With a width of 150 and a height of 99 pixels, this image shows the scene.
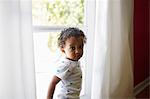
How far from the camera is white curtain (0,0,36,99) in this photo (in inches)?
57.0

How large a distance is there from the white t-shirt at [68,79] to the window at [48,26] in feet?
0.76

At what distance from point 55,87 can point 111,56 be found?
0.56 metres

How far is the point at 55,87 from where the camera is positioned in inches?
66.7

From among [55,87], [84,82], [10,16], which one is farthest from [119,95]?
[10,16]

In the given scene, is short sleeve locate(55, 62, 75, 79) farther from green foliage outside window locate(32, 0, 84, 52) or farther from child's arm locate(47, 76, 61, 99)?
green foliage outside window locate(32, 0, 84, 52)

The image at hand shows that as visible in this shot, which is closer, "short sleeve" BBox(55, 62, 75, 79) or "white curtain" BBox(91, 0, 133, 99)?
"short sleeve" BBox(55, 62, 75, 79)

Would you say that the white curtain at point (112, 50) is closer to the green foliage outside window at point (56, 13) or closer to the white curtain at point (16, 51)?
the green foliage outside window at point (56, 13)

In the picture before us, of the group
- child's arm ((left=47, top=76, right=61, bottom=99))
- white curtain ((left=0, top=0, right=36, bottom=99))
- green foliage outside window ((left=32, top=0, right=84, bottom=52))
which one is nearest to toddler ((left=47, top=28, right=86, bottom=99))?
child's arm ((left=47, top=76, right=61, bottom=99))

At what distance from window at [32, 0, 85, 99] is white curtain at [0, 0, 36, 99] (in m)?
0.33

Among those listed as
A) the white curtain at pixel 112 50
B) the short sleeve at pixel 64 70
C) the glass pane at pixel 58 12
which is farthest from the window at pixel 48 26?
the short sleeve at pixel 64 70

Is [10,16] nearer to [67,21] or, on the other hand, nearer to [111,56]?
[67,21]

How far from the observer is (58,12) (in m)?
2.00

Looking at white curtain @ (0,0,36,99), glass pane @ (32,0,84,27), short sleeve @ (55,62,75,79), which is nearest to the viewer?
white curtain @ (0,0,36,99)

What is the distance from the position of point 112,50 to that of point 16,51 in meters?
0.82
